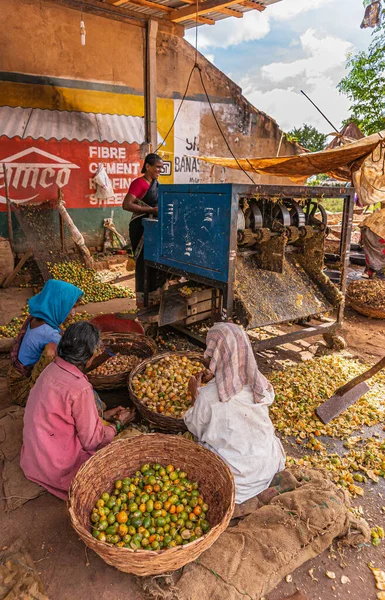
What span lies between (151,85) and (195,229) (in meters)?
7.06

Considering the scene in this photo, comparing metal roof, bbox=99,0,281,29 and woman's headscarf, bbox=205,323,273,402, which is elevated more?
metal roof, bbox=99,0,281,29

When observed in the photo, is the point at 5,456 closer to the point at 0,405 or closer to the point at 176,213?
the point at 0,405

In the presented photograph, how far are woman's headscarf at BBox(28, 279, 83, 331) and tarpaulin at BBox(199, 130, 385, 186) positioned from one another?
14.3 ft

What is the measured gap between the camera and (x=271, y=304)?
172 inches

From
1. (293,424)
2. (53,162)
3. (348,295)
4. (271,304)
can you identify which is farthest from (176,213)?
(53,162)

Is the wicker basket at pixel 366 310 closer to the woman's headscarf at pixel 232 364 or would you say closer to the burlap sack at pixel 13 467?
the woman's headscarf at pixel 232 364

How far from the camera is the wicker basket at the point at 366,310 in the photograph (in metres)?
6.37

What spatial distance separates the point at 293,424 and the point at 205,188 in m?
2.28

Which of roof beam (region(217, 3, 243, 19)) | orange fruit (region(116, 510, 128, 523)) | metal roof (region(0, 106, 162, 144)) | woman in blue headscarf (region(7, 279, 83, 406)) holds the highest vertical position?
roof beam (region(217, 3, 243, 19))

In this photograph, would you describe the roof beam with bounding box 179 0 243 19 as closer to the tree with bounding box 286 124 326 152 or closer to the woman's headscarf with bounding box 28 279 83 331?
the woman's headscarf with bounding box 28 279 83 331

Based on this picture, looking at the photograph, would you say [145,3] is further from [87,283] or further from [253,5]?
[87,283]

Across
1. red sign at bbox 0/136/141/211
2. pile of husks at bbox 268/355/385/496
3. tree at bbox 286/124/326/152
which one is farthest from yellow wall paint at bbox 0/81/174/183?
tree at bbox 286/124/326/152

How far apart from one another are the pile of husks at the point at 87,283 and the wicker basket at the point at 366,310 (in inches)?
150

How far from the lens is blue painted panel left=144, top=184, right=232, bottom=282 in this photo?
3711 mm
